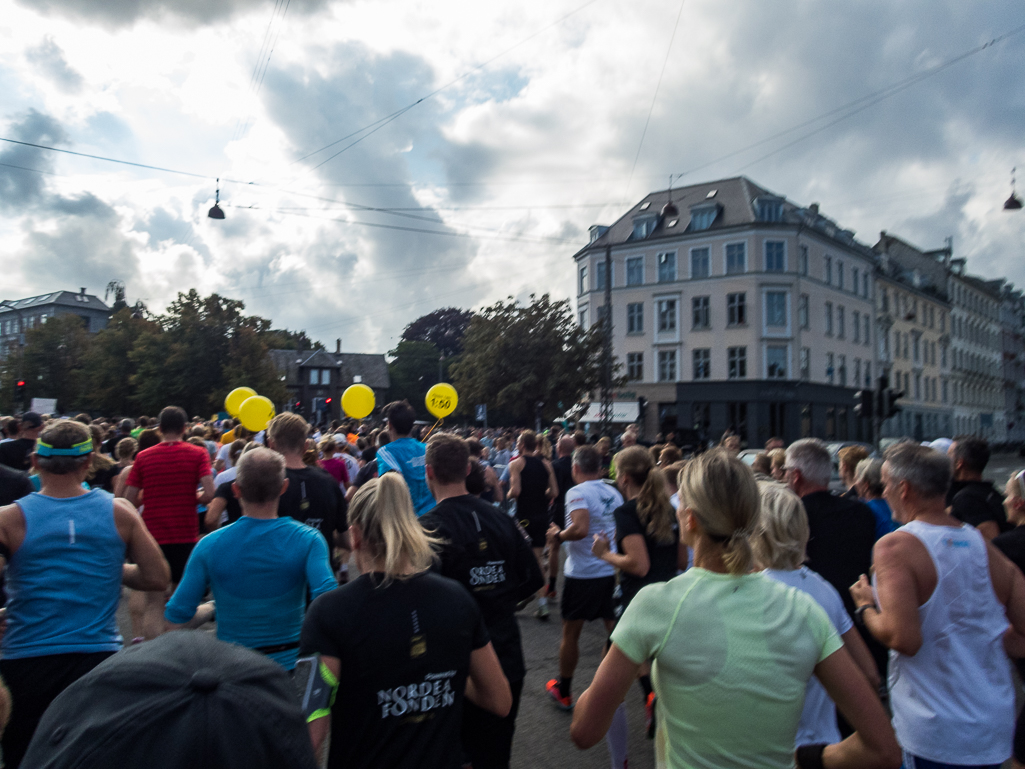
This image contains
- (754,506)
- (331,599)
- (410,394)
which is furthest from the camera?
(410,394)

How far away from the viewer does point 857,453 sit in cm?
614

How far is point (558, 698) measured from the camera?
17.1 feet

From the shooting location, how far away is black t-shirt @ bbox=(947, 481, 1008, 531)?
434 centimetres

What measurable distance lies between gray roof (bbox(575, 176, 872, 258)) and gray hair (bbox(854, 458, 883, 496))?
38.3 m

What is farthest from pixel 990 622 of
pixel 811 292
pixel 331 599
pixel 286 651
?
pixel 811 292

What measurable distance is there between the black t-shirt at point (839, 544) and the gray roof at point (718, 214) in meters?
40.0

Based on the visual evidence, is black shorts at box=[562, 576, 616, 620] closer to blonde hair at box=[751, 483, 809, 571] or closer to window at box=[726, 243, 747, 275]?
blonde hair at box=[751, 483, 809, 571]

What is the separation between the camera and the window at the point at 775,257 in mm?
42500

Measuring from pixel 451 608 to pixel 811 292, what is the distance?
46.2 m

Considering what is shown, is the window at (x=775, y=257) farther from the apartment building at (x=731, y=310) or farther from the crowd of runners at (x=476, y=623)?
the crowd of runners at (x=476, y=623)

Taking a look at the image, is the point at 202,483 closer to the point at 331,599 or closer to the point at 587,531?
the point at 587,531

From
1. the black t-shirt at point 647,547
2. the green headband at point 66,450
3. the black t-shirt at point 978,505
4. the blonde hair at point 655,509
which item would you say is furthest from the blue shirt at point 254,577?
the black t-shirt at point 978,505

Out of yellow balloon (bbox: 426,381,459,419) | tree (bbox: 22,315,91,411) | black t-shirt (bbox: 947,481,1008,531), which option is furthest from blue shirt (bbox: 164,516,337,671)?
tree (bbox: 22,315,91,411)

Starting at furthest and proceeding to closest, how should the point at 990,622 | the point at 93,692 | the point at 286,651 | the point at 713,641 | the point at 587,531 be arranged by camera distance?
the point at 587,531 → the point at 286,651 → the point at 990,622 → the point at 713,641 → the point at 93,692
